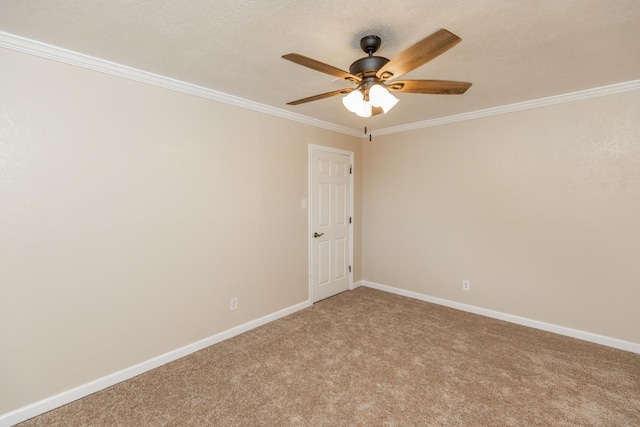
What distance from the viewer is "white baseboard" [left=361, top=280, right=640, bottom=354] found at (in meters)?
2.77

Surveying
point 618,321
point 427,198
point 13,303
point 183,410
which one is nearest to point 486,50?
point 427,198

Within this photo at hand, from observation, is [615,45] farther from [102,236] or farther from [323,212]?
[102,236]

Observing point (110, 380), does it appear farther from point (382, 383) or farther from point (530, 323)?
point (530, 323)

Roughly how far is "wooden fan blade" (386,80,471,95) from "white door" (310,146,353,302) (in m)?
2.09

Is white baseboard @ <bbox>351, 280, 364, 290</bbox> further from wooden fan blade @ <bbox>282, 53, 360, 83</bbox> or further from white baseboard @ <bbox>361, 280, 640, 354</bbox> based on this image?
wooden fan blade @ <bbox>282, 53, 360, 83</bbox>

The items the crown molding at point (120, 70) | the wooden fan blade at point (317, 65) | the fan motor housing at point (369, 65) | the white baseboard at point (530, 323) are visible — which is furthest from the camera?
the white baseboard at point (530, 323)

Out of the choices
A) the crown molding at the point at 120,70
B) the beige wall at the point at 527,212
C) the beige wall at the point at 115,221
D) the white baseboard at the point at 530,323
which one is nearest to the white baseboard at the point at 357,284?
the white baseboard at the point at 530,323

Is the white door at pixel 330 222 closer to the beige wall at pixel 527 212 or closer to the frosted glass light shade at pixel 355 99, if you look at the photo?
the beige wall at pixel 527 212

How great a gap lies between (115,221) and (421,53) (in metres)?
2.40

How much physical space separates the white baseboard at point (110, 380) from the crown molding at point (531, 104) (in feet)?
10.4

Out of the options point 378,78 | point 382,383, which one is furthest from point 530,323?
point 378,78

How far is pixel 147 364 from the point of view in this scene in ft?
8.04

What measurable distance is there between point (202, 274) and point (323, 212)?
5.87 feet

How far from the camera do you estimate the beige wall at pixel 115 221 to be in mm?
1917
